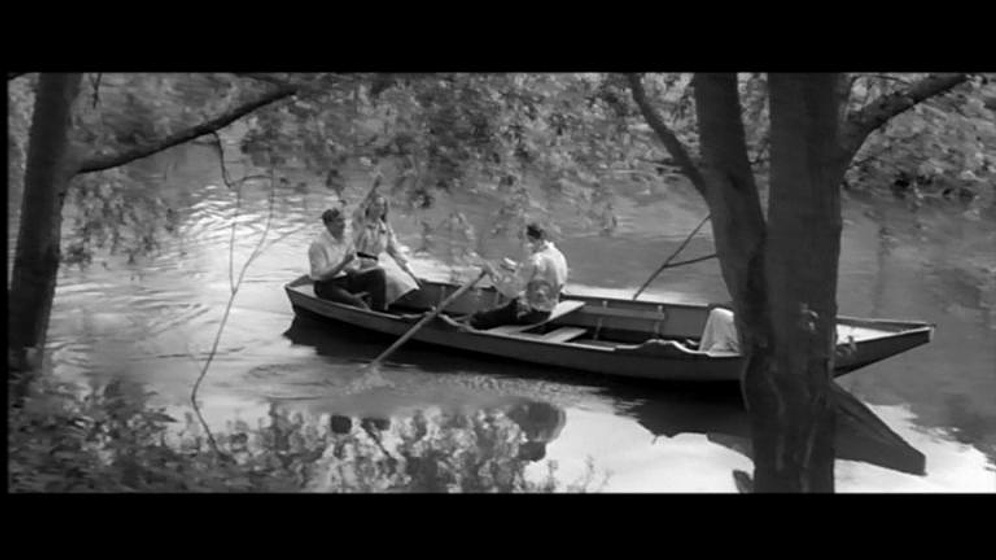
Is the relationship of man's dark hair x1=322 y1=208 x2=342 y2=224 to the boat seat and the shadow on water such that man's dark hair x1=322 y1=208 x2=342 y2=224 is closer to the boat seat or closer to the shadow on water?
the shadow on water

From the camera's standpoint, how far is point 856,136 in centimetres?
548

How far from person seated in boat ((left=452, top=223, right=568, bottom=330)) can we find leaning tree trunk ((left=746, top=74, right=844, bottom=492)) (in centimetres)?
572

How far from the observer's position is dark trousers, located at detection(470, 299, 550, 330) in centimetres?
1189

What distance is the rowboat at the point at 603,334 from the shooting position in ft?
34.6

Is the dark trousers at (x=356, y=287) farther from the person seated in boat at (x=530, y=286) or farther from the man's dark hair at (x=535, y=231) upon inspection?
the man's dark hair at (x=535, y=231)

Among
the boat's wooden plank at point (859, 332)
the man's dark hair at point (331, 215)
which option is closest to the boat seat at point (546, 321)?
the man's dark hair at point (331, 215)

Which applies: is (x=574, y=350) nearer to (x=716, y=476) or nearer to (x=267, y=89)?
(x=716, y=476)

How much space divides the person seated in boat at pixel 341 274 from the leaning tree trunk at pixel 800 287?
7.46 meters

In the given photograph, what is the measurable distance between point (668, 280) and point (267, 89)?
28.6 ft

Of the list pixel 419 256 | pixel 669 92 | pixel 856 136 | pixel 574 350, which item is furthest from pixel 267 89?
pixel 419 256

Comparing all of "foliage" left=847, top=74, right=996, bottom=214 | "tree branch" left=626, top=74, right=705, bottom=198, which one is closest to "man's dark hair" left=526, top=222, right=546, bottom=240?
"foliage" left=847, top=74, right=996, bottom=214

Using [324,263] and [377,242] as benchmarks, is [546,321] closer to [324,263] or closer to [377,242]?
[377,242]

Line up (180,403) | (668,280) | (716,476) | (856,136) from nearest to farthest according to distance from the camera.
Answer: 1. (856,136)
2. (716,476)
3. (180,403)
4. (668,280)
